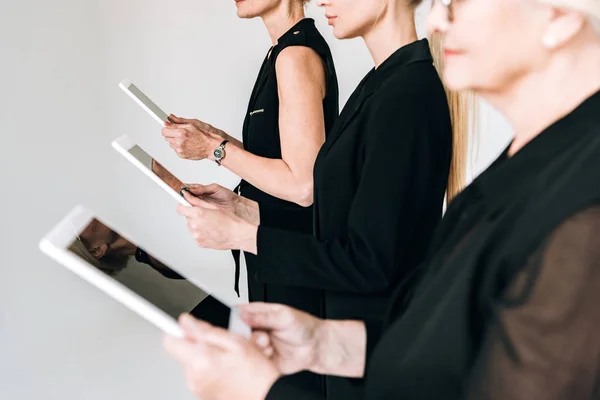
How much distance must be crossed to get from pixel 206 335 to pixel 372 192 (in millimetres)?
418

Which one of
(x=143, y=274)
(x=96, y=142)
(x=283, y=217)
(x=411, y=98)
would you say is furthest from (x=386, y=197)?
(x=96, y=142)

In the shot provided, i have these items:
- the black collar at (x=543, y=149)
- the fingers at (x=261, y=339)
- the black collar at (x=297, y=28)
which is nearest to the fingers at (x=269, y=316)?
the fingers at (x=261, y=339)

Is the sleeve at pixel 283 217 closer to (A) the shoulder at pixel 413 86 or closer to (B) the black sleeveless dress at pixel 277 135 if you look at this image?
(B) the black sleeveless dress at pixel 277 135

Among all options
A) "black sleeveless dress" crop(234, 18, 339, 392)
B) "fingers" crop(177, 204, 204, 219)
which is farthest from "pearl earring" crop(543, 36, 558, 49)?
"black sleeveless dress" crop(234, 18, 339, 392)

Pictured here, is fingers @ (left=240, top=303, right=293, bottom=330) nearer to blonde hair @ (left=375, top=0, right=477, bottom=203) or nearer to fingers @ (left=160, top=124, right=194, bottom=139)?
blonde hair @ (left=375, top=0, right=477, bottom=203)

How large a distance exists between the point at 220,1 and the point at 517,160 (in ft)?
8.37

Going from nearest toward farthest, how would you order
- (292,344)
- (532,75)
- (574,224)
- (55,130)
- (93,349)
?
1. (574,224)
2. (532,75)
3. (292,344)
4. (93,349)
5. (55,130)

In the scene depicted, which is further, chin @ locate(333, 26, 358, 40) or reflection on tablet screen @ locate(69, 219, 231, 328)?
chin @ locate(333, 26, 358, 40)

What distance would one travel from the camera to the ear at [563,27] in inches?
23.6

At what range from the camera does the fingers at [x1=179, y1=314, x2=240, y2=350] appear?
2.32ft

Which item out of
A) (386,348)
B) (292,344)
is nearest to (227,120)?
(292,344)

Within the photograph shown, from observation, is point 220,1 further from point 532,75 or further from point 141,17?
point 532,75

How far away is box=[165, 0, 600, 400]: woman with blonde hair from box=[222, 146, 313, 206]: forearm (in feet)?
2.29

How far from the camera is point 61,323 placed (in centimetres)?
306
